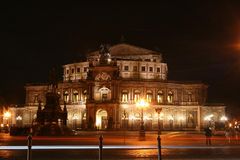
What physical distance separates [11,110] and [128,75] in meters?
36.8

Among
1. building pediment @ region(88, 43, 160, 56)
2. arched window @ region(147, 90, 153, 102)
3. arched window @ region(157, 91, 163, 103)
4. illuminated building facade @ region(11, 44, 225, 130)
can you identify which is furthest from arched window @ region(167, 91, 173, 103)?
building pediment @ region(88, 43, 160, 56)

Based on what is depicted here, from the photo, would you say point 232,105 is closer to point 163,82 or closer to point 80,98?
point 163,82

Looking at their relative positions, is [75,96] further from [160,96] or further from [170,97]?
[170,97]

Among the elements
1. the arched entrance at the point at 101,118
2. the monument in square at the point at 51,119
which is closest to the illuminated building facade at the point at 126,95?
the arched entrance at the point at 101,118

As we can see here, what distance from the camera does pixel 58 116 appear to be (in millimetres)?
62844

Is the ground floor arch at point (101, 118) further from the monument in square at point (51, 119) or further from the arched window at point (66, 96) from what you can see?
the monument in square at point (51, 119)

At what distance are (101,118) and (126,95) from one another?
844 centimetres

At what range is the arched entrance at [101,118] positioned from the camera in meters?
102

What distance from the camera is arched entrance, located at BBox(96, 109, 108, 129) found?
102062 millimetres

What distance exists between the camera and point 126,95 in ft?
341

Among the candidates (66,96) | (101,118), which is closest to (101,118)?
(101,118)

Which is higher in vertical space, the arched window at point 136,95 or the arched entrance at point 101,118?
the arched window at point 136,95

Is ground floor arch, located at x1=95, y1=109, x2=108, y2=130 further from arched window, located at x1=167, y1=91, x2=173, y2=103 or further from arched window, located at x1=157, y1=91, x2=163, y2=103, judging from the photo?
arched window, located at x1=167, y1=91, x2=173, y2=103

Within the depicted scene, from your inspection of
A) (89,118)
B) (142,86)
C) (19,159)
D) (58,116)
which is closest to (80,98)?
(89,118)
